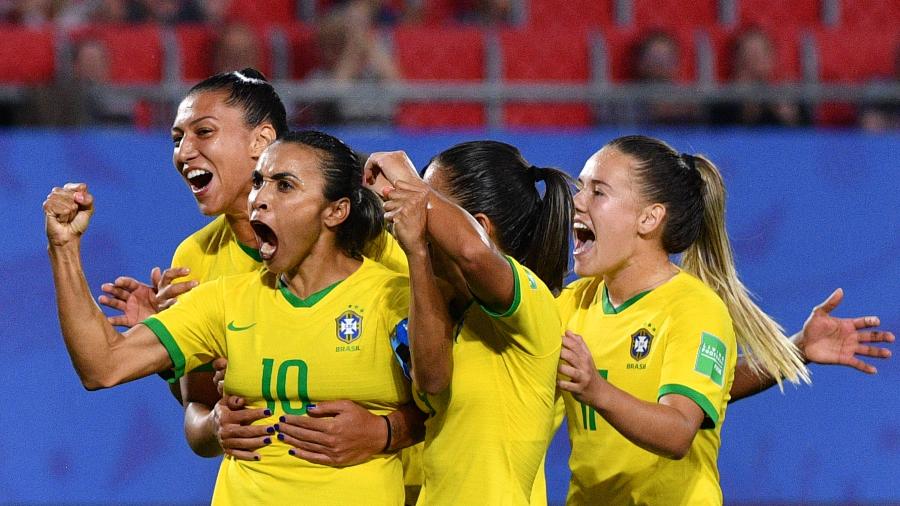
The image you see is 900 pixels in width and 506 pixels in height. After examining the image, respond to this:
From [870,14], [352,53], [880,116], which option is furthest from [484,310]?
[870,14]

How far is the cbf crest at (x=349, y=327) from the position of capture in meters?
2.97

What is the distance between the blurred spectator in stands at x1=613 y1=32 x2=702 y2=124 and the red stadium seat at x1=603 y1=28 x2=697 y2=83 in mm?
66

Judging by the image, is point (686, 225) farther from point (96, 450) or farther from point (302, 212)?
point (96, 450)

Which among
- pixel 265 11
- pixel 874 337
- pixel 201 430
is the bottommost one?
pixel 201 430

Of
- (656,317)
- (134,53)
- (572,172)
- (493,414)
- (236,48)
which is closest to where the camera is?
(493,414)

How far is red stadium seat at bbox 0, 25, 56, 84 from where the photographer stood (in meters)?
6.88

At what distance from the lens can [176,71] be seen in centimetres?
696

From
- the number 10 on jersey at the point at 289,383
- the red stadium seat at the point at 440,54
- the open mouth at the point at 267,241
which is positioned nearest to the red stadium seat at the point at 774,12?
the red stadium seat at the point at 440,54

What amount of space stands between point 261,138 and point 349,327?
759 millimetres

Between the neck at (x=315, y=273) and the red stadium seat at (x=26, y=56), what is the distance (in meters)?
4.27

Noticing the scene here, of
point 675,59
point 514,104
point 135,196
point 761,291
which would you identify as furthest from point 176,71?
point 761,291

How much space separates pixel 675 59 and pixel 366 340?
4275mm

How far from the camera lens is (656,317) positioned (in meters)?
3.18

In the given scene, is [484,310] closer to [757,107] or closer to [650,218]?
[650,218]
